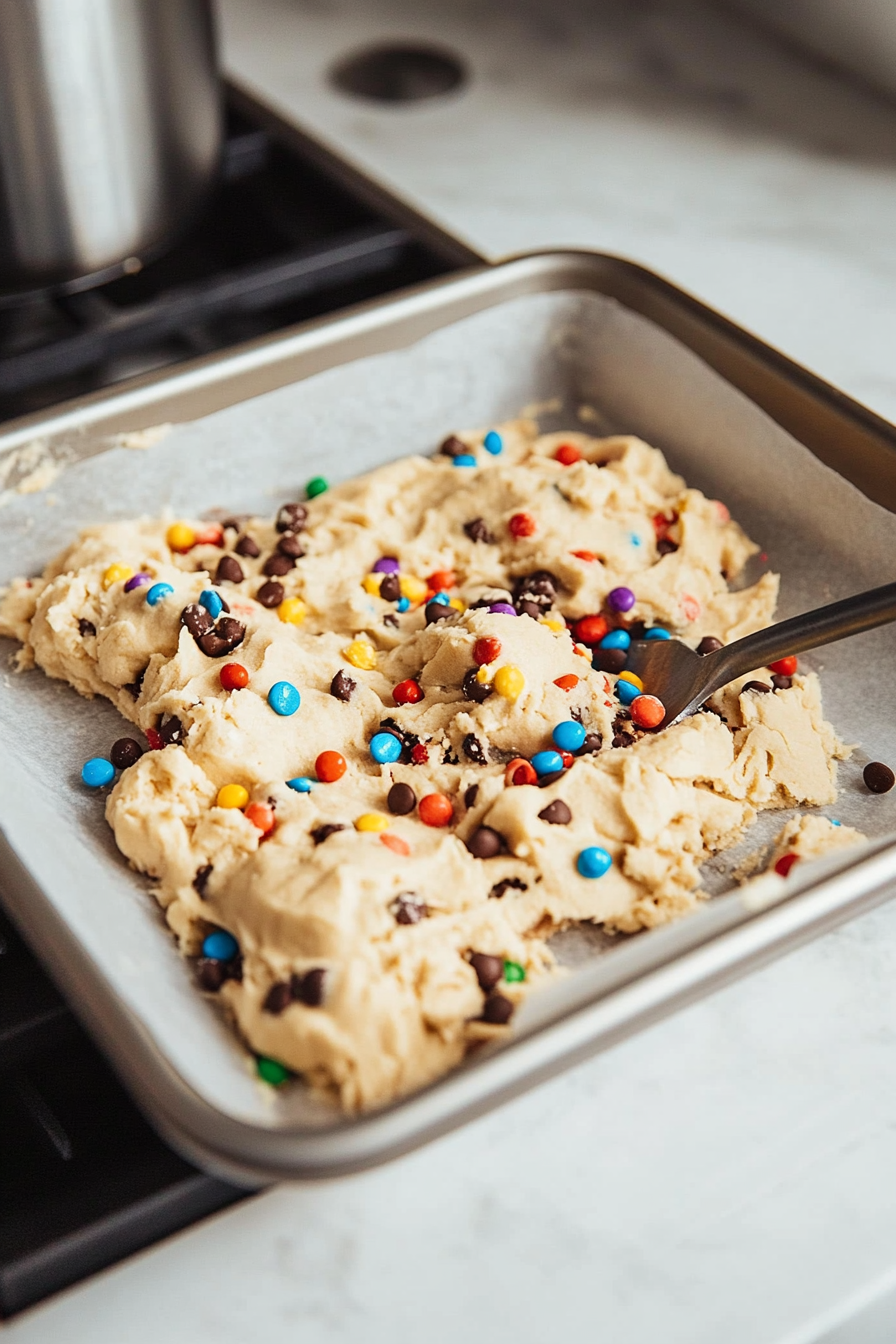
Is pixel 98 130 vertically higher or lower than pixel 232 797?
higher

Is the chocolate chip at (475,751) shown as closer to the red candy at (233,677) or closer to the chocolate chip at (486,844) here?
the chocolate chip at (486,844)

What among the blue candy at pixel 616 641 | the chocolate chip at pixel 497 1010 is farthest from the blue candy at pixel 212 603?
the chocolate chip at pixel 497 1010

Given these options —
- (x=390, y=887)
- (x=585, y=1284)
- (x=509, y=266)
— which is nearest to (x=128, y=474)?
(x=509, y=266)

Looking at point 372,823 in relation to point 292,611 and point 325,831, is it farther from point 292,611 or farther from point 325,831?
point 292,611

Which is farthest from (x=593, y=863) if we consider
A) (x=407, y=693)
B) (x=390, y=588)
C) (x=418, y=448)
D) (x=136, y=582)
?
(x=418, y=448)

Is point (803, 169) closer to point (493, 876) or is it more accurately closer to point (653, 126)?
point (653, 126)

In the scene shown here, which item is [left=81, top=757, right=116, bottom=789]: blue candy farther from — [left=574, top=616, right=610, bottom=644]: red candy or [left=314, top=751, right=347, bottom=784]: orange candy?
[left=574, top=616, right=610, bottom=644]: red candy
